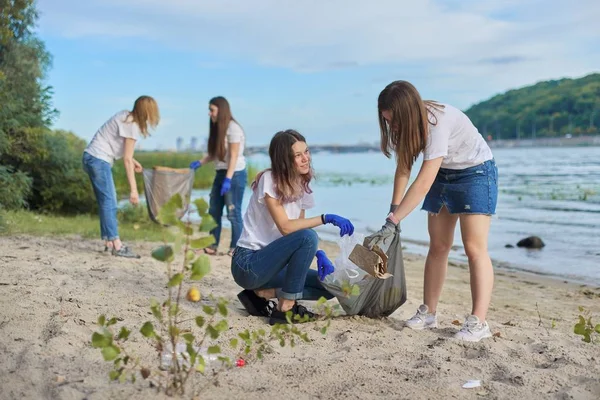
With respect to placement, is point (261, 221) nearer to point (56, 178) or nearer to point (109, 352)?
point (109, 352)

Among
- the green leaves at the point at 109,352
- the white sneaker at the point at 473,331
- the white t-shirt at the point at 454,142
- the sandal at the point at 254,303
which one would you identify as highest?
the white t-shirt at the point at 454,142

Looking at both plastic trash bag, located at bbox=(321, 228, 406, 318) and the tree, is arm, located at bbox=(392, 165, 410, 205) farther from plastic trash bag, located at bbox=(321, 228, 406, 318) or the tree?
the tree

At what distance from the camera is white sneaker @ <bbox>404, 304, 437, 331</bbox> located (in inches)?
169

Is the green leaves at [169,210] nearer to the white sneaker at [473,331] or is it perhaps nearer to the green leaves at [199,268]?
the green leaves at [199,268]

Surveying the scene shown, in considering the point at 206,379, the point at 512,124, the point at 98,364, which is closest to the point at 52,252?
the point at 98,364

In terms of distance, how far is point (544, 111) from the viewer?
72125 millimetres

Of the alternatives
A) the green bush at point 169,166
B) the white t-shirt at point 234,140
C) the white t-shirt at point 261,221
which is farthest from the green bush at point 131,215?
the white t-shirt at point 261,221

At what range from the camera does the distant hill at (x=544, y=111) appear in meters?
67.3

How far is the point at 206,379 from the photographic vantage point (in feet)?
9.93

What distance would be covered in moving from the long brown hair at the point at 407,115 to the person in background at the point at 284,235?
56 centimetres

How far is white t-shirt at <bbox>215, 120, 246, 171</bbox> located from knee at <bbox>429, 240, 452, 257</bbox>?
3.36 m

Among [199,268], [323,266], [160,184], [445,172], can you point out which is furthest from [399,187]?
[160,184]

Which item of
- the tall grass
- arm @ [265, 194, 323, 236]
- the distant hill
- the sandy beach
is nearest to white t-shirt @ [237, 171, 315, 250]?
arm @ [265, 194, 323, 236]

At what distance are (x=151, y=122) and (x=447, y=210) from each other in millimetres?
3533
